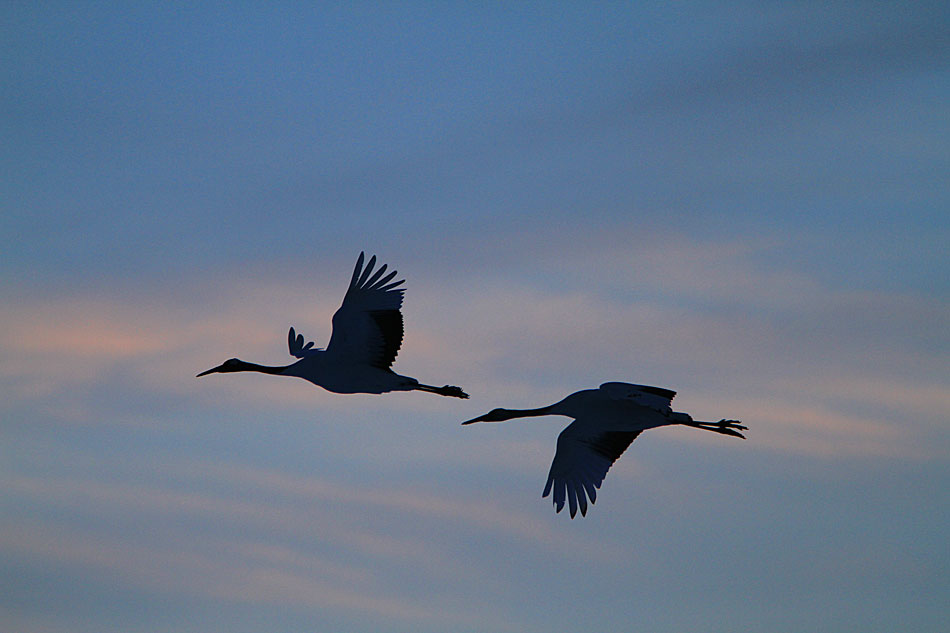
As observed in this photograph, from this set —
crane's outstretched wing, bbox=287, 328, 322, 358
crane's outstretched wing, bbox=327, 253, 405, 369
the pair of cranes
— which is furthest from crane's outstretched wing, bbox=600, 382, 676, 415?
crane's outstretched wing, bbox=287, 328, 322, 358

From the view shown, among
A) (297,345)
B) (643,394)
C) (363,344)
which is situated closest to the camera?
(643,394)

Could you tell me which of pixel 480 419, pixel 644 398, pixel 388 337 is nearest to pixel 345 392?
pixel 388 337

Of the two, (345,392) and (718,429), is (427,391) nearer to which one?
(345,392)

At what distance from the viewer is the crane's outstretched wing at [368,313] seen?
27.7 metres

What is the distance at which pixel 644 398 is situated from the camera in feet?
83.3

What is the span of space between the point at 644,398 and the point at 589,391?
7.80 feet

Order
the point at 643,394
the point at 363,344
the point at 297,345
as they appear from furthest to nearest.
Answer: the point at 297,345, the point at 363,344, the point at 643,394

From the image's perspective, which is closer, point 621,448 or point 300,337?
point 621,448

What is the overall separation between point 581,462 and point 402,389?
397 centimetres

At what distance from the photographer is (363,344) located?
28.0 meters

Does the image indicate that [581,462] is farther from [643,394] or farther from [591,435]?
[643,394]

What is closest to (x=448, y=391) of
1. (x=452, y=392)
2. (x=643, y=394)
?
(x=452, y=392)

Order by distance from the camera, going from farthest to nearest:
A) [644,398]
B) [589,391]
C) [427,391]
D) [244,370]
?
[244,370] → [427,391] → [589,391] → [644,398]

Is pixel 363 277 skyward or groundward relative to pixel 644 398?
skyward
